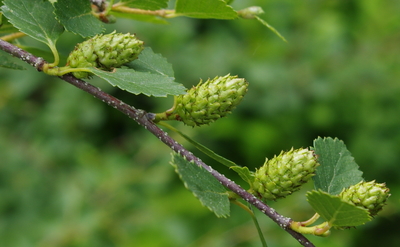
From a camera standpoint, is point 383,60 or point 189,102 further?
point 383,60

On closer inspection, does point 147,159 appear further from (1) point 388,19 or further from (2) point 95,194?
(1) point 388,19

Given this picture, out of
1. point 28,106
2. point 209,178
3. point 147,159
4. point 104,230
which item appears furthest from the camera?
point 28,106

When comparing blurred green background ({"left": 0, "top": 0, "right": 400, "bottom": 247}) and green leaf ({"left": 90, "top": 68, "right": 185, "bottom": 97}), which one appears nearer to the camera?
green leaf ({"left": 90, "top": 68, "right": 185, "bottom": 97})

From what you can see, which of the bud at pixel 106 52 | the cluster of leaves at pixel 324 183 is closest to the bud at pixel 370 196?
the cluster of leaves at pixel 324 183

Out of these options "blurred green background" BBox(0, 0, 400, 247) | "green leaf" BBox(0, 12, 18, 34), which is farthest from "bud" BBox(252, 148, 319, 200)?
"blurred green background" BBox(0, 0, 400, 247)

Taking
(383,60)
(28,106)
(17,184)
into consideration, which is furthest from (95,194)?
(383,60)

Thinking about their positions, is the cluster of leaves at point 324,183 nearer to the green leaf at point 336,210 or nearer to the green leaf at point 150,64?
the green leaf at point 336,210

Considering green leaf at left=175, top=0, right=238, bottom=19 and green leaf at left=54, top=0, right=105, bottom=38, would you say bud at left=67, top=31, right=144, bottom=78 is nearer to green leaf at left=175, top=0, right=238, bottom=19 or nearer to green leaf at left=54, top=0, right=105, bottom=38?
green leaf at left=54, top=0, right=105, bottom=38
